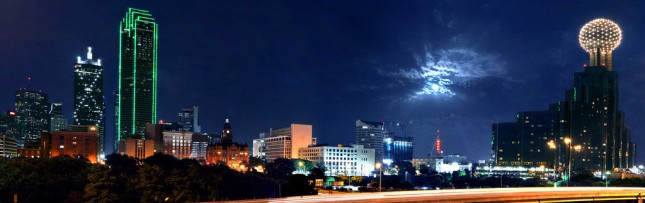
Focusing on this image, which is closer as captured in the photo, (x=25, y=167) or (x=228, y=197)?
(x=25, y=167)

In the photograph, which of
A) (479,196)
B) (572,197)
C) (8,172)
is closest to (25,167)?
(8,172)

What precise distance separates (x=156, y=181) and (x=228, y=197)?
1259 inches

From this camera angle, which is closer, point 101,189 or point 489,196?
point 489,196

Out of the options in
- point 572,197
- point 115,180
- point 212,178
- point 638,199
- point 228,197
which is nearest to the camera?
point 572,197

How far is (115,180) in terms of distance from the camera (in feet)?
247

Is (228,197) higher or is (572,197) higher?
(572,197)

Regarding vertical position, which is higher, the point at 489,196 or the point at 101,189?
the point at 489,196

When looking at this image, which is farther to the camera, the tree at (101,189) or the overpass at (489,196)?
the tree at (101,189)

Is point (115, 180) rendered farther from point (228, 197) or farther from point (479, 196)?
point (479, 196)

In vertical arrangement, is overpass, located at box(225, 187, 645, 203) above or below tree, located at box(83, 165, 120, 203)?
above

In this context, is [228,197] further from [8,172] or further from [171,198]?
[8,172]

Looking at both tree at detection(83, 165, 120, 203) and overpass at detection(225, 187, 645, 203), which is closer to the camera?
overpass at detection(225, 187, 645, 203)

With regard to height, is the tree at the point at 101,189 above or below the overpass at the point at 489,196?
below

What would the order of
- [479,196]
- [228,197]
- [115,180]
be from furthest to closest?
[228,197] < [115,180] < [479,196]
